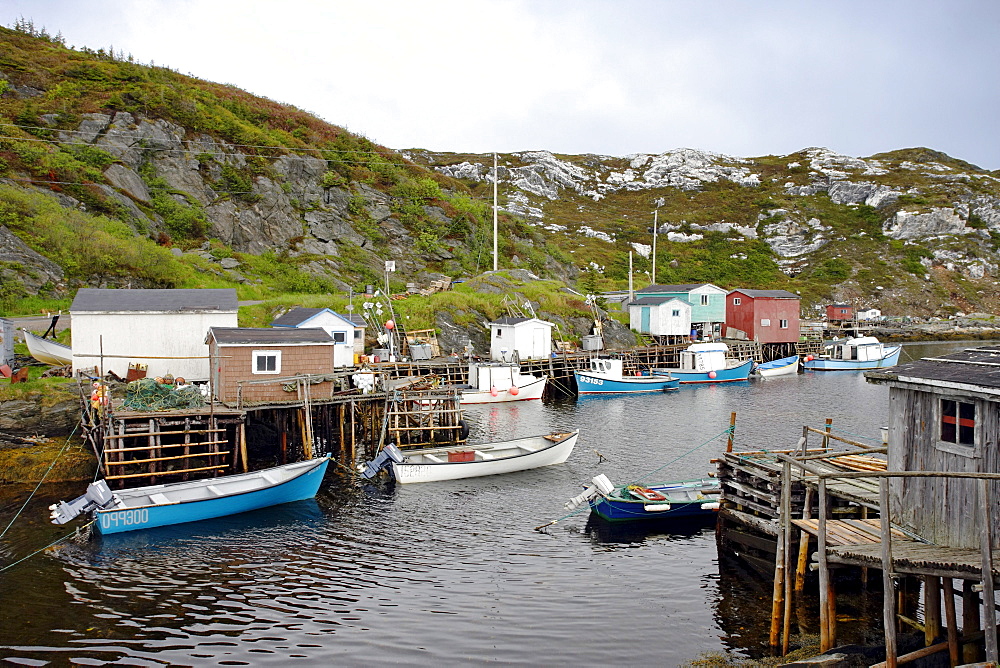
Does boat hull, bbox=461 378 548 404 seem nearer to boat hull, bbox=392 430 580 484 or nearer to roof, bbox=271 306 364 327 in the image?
roof, bbox=271 306 364 327

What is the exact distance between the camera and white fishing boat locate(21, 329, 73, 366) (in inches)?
1394

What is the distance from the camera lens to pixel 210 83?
9162cm

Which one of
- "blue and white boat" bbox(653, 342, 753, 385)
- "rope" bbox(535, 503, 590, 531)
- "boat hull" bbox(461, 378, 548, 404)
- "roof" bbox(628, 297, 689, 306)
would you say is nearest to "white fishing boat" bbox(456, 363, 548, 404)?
"boat hull" bbox(461, 378, 548, 404)

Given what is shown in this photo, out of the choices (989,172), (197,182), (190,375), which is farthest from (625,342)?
(989,172)

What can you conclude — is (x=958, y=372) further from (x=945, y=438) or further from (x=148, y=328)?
(x=148, y=328)

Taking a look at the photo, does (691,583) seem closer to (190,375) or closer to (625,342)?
(190,375)

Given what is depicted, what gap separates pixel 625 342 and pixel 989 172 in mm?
143675

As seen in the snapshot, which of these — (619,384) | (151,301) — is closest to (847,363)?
(619,384)

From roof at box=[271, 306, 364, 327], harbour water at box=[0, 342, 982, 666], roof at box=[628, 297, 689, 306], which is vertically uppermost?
roof at box=[628, 297, 689, 306]

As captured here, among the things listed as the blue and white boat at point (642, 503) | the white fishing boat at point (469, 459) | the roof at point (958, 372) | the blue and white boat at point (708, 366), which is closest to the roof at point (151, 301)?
the white fishing boat at point (469, 459)

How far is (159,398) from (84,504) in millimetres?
6808

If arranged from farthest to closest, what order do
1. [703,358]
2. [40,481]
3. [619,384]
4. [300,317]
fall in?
1. [703,358]
2. [619,384]
3. [300,317]
4. [40,481]

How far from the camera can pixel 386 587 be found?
57.5 feet

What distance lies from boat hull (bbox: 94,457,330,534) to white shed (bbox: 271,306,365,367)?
17.8m
